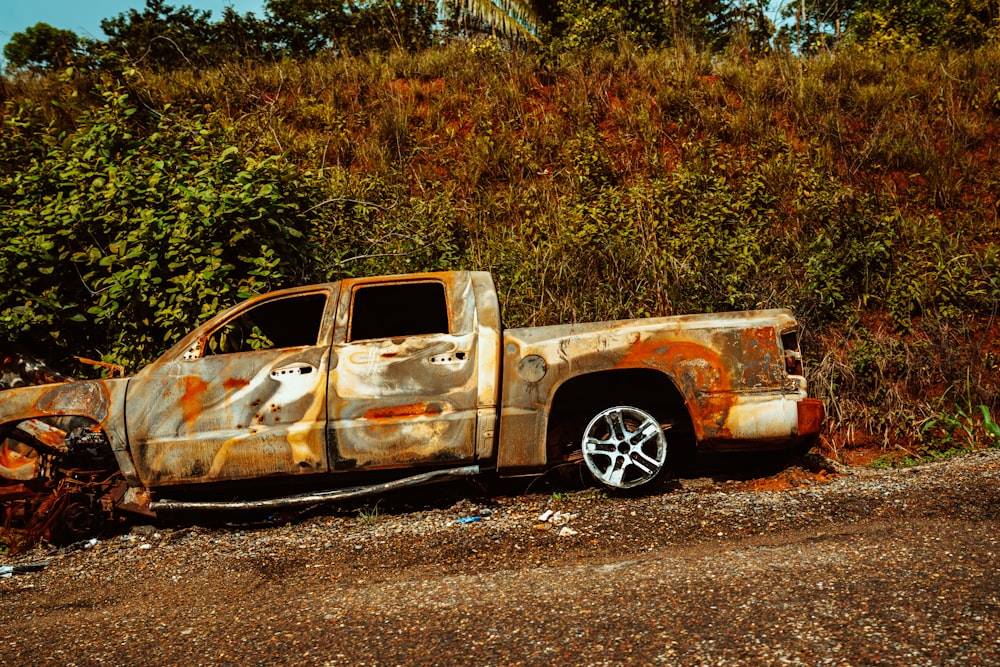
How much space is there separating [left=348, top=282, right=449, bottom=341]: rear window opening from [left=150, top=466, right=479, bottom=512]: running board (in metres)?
1.10

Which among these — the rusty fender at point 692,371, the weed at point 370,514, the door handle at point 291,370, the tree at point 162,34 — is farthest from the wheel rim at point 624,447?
the tree at point 162,34

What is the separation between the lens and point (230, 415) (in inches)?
224

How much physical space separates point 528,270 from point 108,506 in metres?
5.17

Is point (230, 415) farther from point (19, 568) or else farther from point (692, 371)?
point (692, 371)

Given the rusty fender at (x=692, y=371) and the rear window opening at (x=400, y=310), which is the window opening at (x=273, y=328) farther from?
the rusty fender at (x=692, y=371)

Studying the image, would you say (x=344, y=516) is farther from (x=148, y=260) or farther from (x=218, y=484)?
(x=148, y=260)

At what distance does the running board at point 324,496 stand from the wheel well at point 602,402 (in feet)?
2.57

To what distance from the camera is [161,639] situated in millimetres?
3957

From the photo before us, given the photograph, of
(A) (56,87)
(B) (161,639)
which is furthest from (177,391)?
(A) (56,87)

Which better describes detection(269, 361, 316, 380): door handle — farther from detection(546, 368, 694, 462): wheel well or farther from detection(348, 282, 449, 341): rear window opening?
detection(546, 368, 694, 462): wheel well

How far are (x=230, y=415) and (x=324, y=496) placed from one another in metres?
0.85

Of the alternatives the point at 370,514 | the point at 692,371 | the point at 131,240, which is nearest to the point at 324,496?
the point at 370,514

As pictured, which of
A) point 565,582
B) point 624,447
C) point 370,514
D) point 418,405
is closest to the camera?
point 565,582

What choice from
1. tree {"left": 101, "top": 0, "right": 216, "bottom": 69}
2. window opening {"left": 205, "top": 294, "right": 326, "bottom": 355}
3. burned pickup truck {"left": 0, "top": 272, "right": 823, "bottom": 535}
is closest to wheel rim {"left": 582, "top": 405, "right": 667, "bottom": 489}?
burned pickup truck {"left": 0, "top": 272, "right": 823, "bottom": 535}
